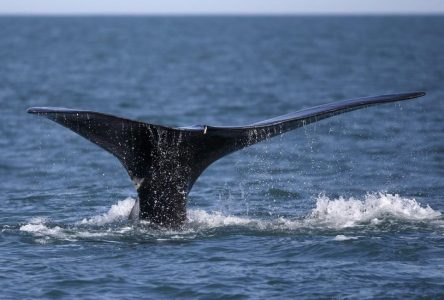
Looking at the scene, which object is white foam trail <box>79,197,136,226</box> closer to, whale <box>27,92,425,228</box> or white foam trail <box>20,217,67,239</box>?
white foam trail <box>20,217,67,239</box>

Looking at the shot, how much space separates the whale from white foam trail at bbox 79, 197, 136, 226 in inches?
42.4

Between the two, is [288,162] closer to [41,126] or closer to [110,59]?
[41,126]

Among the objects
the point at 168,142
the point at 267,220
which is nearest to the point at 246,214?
the point at 267,220

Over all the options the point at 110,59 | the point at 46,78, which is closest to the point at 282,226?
the point at 46,78

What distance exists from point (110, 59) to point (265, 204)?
48.7 meters

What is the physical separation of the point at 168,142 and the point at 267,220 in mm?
2359

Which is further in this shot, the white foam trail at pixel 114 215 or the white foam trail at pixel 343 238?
the white foam trail at pixel 114 215

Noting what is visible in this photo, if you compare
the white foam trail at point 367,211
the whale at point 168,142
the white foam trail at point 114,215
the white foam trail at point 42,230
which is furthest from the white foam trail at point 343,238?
the white foam trail at point 42,230

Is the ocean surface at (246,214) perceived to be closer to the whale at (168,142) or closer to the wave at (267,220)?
the wave at (267,220)

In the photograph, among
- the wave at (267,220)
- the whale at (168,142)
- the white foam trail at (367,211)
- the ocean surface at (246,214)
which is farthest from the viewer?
the white foam trail at (367,211)

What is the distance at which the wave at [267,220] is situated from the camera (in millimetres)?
10633

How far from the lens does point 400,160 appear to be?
17422mm

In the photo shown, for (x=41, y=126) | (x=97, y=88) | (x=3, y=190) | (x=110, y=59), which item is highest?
(x=110, y=59)

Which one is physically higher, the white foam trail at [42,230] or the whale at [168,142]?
the whale at [168,142]
